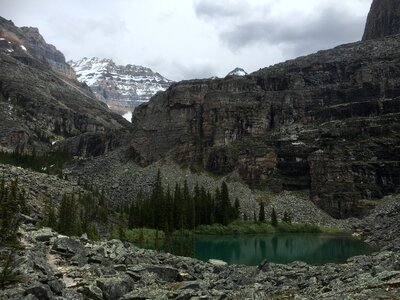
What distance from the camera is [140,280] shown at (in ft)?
Answer: 102

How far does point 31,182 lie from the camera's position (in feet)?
412

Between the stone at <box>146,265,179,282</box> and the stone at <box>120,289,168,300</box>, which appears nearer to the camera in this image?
the stone at <box>120,289,168,300</box>

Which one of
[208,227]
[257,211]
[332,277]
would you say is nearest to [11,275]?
[332,277]

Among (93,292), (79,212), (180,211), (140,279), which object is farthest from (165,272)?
(180,211)

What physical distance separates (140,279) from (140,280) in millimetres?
189

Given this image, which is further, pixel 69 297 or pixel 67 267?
pixel 67 267

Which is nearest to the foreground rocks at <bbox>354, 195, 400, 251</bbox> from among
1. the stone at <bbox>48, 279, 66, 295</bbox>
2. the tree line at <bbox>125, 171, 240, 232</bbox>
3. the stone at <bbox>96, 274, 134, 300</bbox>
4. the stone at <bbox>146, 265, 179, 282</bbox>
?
the stone at <bbox>146, 265, 179, 282</bbox>

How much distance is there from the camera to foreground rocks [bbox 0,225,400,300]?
2464 cm

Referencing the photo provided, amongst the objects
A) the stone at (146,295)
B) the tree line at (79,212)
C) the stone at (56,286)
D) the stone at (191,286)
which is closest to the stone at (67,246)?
the stone at (56,286)

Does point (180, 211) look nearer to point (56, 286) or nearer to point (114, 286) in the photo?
point (114, 286)

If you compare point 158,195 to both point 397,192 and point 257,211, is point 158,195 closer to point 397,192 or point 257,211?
point 257,211

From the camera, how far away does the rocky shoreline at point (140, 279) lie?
24609mm

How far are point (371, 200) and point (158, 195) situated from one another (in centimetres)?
8743

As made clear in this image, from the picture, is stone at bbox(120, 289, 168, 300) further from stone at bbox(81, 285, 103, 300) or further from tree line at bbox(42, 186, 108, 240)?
tree line at bbox(42, 186, 108, 240)
